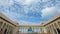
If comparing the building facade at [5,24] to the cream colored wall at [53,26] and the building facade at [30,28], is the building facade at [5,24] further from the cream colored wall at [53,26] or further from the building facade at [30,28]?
the cream colored wall at [53,26]

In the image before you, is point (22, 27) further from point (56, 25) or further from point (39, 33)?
point (56, 25)

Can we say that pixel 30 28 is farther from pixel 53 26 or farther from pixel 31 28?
pixel 53 26

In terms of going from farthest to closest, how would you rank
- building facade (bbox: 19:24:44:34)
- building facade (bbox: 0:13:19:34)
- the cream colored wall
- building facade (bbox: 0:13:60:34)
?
1. building facade (bbox: 19:24:44:34)
2. building facade (bbox: 0:13:60:34)
3. the cream colored wall
4. building facade (bbox: 0:13:19:34)

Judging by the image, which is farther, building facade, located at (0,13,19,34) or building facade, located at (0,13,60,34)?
building facade, located at (0,13,60,34)

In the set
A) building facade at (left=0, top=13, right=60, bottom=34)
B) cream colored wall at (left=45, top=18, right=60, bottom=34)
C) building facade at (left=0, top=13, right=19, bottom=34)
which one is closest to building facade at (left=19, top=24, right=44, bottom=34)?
building facade at (left=0, top=13, right=60, bottom=34)

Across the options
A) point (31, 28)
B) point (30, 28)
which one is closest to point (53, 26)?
point (31, 28)

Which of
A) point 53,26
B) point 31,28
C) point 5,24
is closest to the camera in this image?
point 5,24

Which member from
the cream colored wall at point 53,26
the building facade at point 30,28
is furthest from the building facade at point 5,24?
the cream colored wall at point 53,26

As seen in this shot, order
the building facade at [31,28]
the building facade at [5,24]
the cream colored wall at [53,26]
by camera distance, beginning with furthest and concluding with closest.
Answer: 1. the building facade at [31,28]
2. the cream colored wall at [53,26]
3. the building facade at [5,24]

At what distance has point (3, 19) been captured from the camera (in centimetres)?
3005

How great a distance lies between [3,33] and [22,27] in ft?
29.3

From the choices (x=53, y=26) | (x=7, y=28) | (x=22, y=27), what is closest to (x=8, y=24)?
(x=7, y=28)

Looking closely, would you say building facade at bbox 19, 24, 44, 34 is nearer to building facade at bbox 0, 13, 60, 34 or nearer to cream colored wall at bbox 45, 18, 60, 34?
building facade at bbox 0, 13, 60, 34

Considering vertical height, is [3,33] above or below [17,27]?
below
